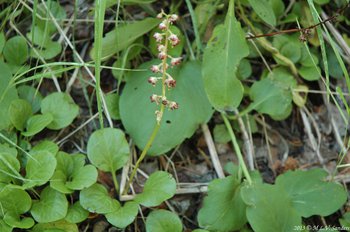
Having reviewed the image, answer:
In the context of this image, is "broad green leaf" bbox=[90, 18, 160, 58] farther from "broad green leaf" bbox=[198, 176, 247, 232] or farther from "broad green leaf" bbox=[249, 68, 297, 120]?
"broad green leaf" bbox=[198, 176, 247, 232]

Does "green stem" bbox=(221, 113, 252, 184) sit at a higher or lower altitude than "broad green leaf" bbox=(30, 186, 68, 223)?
higher

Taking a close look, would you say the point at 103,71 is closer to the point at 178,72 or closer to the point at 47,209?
the point at 178,72

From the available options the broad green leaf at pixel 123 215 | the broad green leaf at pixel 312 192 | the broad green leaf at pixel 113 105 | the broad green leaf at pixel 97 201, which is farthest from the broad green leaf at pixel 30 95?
the broad green leaf at pixel 312 192

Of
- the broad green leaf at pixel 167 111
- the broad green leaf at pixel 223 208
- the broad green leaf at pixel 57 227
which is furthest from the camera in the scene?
the broad green leaf at pixel 167 111

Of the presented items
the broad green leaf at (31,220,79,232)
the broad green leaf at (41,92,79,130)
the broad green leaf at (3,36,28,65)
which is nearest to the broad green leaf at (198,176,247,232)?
the broad green leaf at (31,220,79,232)

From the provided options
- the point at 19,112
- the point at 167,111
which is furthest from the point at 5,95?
the point at 167,111

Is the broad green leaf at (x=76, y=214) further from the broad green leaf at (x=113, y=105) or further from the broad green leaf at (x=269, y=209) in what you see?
the broad green leaf at (x=269, y=209)

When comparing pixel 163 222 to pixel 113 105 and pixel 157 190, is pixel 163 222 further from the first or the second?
pixel 113 105
